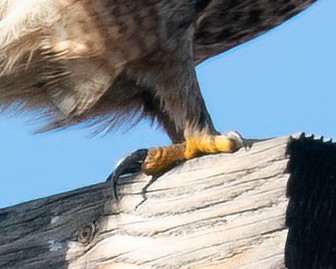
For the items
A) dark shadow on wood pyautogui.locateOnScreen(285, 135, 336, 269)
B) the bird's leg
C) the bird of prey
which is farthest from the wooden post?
the bird of prey

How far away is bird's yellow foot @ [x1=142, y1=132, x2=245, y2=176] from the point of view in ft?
7.41

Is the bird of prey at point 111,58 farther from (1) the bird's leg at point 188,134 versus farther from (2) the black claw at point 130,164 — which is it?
(2) the black claw at point 130,164

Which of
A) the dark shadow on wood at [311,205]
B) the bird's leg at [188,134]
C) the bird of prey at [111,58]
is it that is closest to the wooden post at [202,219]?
the dark shadow on wood at [311,205]

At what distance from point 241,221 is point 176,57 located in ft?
3.09

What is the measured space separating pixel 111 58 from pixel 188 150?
47cm

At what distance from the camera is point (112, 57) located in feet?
9.49

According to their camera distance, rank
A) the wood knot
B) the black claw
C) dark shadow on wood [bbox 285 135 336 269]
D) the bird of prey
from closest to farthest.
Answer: dark shadow on wood [bbox 285 135 336 269] → the wood knot → the black claw → the bird of prey

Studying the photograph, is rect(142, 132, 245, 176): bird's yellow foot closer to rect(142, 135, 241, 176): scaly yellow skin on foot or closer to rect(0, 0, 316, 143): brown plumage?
rect(142, 135, 241, 176): scaly yellow skin on foot

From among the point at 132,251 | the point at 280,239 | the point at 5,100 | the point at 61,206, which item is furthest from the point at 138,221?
the point at 5,100

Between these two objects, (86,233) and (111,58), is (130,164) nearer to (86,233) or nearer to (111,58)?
(86,233)

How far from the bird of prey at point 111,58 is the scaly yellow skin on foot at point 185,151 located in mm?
89

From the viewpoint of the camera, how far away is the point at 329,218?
1.94 metres

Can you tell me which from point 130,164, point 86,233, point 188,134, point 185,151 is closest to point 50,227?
point 86,233

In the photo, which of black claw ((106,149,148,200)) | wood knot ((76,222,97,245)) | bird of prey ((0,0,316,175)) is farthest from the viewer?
bird of prey ((0,0,316,175))
